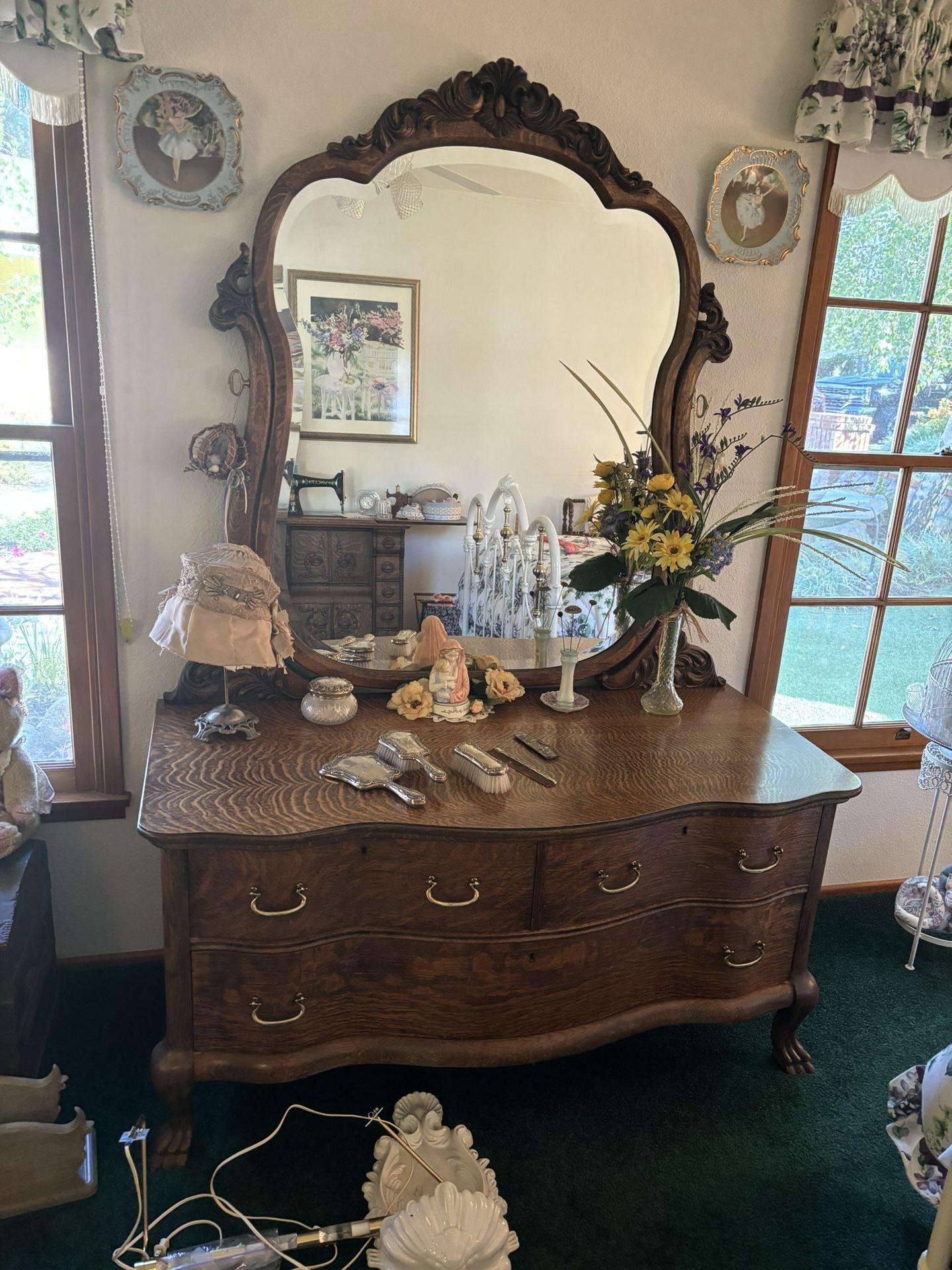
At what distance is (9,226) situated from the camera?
1.76m

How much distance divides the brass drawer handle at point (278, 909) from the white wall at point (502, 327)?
2.33ft

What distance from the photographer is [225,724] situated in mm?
1757

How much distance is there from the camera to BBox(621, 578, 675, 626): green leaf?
193 centimetres

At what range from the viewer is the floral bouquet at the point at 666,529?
189 centimetres

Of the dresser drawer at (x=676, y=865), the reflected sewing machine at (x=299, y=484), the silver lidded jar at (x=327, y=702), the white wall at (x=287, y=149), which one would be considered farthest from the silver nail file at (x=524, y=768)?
the white wall at (x=287, y=149)

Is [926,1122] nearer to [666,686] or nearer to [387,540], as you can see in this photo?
[666,686]

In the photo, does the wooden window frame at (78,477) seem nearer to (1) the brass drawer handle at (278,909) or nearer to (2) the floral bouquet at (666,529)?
(1) the brass drawer handle at (278,909)

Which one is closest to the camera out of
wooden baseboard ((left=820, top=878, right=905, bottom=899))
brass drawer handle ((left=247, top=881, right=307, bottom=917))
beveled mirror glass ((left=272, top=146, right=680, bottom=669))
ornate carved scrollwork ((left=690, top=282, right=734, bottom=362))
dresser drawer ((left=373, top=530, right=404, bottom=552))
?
brass drawer handle ((left=247, top=881, right=307, bottom=917))

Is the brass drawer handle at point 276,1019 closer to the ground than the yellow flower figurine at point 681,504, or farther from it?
closer to the ground

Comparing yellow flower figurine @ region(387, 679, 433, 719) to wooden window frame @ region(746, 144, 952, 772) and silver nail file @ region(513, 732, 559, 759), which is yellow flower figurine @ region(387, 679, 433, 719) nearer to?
silver nail file @ region(513, 732, 559, 759)

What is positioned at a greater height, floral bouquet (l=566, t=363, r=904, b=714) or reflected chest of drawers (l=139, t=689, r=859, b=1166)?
floral bouquet (l=566, t=363, r=904, b=714)

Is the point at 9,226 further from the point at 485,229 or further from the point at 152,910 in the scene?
the point at 152,910

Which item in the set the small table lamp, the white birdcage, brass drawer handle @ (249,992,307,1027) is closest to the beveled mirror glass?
the small table lamp

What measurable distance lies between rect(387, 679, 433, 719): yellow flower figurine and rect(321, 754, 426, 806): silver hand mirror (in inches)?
9.1
